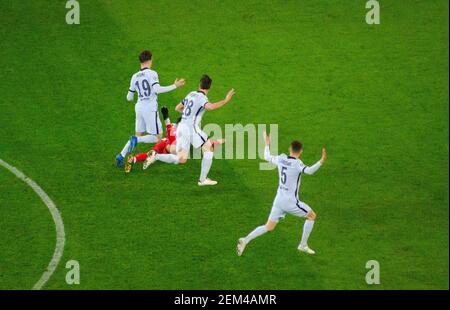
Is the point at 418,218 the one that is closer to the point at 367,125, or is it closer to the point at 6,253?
the point at 367,125

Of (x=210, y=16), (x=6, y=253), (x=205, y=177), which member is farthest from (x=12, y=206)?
(x=210, y=16)

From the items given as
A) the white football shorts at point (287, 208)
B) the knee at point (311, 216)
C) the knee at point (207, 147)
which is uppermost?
the knee at point (207, 147)

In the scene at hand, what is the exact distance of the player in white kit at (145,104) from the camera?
16.0 metres

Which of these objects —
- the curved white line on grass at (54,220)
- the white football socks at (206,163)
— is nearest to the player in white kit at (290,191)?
the white football socks at (206,163)

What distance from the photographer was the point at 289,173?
1335cm

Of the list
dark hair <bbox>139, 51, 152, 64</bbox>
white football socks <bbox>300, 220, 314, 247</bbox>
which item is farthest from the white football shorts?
dark hair <bbox>139, 51, 152, 64</bbox>

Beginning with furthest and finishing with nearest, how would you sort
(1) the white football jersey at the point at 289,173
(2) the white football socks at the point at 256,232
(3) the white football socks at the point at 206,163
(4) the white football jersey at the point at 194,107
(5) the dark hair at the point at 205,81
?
(3) the white football socks at the point at 206,163 → (4) the white football jersey at the point at 194,107 → (5) the dark hair at the point at 205,81 → (2) the white football socks at the point at 256,232 → (1) the white football jersey at the point at 289,173

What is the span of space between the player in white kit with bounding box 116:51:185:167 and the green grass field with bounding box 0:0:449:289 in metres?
0.56

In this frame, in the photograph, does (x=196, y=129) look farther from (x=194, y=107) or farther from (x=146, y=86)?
(x=146, y=86)

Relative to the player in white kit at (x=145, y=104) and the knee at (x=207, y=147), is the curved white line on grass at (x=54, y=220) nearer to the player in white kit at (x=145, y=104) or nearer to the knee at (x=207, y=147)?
the player in white kit at (x=145, y=104)

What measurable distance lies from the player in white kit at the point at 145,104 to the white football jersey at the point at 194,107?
20.8 inches

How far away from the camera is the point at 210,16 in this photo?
21156mm

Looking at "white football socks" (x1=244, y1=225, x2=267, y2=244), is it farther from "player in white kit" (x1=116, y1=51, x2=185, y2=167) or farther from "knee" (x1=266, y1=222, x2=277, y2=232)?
"player in white kit" (x1=116, y1=51, x2=185, y2=167)

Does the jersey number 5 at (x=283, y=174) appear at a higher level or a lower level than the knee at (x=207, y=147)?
lower
